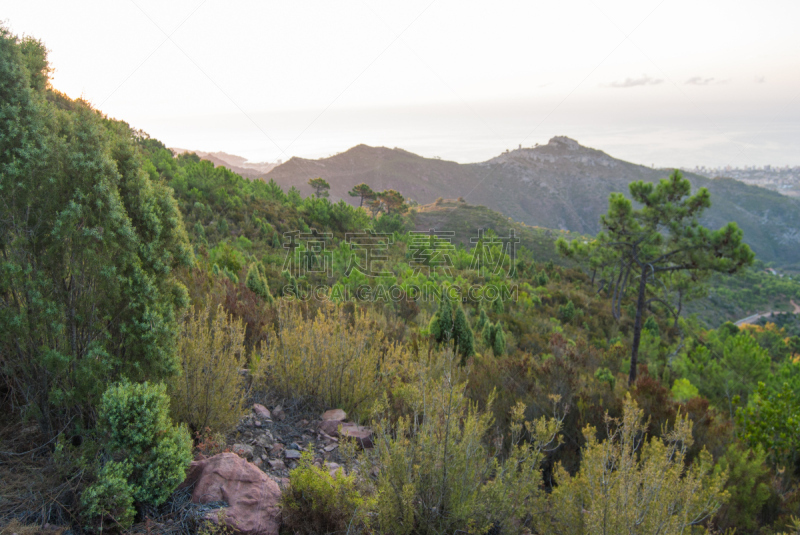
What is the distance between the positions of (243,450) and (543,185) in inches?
4934

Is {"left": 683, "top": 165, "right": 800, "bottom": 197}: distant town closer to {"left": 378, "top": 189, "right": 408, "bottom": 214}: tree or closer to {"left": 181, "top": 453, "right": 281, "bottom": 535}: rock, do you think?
{"left": 378, "top": 189, "right": 408, "bottom": 214}: tree

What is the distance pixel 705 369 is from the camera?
10367 millimetres

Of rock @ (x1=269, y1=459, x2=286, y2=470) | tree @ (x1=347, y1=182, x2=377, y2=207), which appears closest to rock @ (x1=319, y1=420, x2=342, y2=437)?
rock @ (x1=269, y1=459, x2=286, y2=470)

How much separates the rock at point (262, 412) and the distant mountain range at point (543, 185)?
70.6 m

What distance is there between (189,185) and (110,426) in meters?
17.6

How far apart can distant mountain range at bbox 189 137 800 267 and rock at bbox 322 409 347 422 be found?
7067cm

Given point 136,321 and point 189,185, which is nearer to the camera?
point 136,321

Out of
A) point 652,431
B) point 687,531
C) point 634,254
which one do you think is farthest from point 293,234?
point 687,531

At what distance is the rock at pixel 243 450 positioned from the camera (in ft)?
8.61

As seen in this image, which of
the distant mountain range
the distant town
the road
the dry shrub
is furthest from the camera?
the distant town

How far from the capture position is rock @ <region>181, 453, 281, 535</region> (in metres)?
1.93

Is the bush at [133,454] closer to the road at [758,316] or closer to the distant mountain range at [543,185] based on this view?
the road at [758,316]

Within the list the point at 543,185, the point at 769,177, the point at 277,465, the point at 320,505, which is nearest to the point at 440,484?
the point at 320,505

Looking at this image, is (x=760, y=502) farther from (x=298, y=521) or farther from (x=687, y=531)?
(x=298, y=521)
